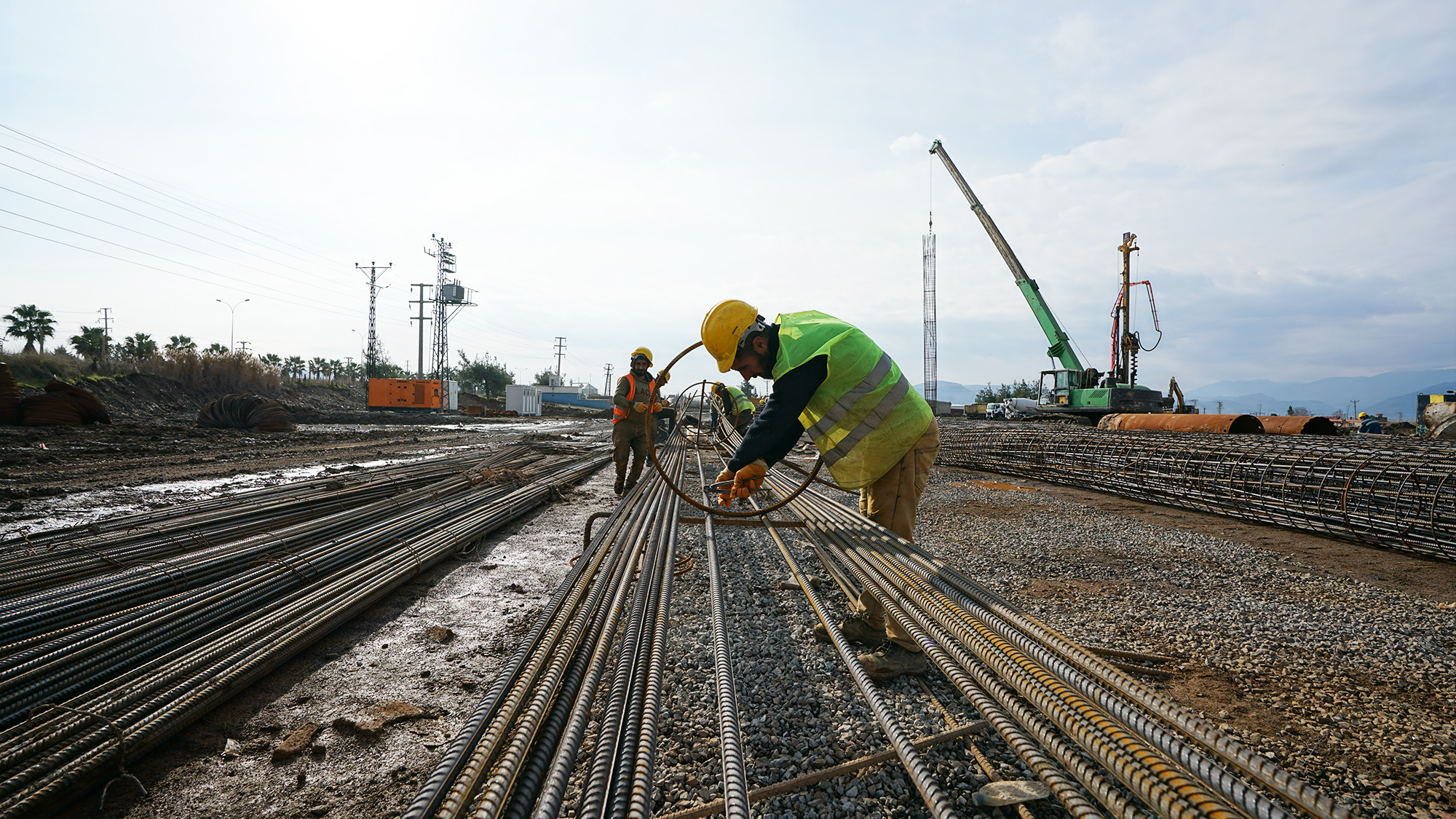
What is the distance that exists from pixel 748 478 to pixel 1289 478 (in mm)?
7091

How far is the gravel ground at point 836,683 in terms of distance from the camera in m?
2.11

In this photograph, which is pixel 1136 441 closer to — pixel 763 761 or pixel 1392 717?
pixel 1392 717

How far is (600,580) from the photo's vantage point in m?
3.36

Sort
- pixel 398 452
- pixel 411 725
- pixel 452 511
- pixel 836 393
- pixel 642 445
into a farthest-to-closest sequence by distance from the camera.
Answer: pixel 398 452 → pixel 642 445 → pixel 452 511 → pixel 836 393 → pixel 411 725

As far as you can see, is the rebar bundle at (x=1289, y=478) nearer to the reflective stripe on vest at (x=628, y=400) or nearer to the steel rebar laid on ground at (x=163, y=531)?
the reflective stripe on vest at (x=628, y=400)

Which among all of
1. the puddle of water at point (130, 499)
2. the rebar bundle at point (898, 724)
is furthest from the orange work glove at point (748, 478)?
the puddle of water at point (130, 499)

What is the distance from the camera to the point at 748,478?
303 centimetres

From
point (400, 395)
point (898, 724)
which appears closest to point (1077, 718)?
point (898, 724)

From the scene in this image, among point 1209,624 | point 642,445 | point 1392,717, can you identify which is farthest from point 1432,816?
point 642,445

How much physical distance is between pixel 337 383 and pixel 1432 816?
58.0 meters

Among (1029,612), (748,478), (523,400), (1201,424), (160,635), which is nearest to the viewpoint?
(160,635)

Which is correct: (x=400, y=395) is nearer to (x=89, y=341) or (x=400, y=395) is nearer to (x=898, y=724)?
(x=89, y=341)

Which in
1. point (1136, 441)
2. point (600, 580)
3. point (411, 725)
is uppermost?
point (1136, 441)

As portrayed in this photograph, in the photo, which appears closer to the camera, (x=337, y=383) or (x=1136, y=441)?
(x=1136, y=441)
